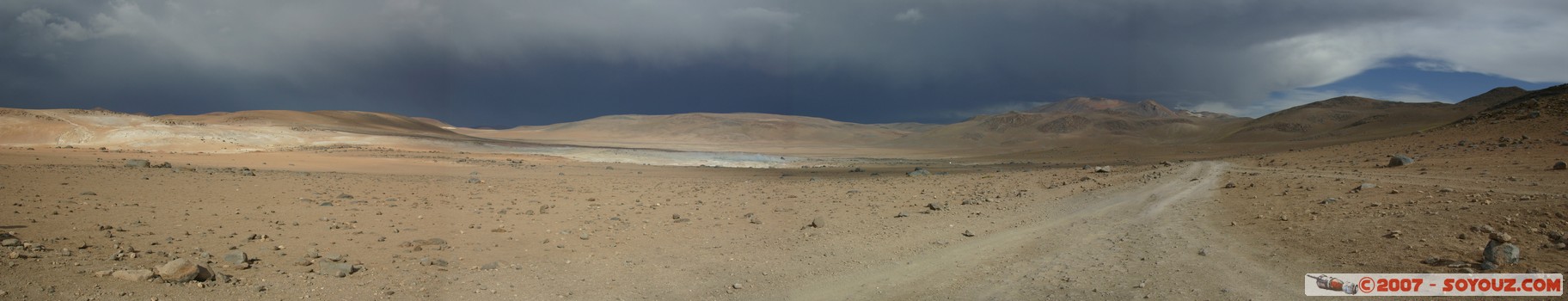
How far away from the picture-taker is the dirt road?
6.07 meters

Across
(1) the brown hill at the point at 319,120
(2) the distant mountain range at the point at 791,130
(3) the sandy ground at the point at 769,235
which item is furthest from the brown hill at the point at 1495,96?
(1) the brown hill at the point at 319,120

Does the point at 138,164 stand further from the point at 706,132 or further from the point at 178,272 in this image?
the point at 706,132

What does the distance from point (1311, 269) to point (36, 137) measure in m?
41.6

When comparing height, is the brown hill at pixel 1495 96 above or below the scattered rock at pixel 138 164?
above

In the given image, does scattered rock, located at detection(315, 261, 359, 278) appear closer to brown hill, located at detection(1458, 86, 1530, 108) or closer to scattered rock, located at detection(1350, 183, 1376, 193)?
scattered rock, located at detection(1350, 183, 1376, 193)

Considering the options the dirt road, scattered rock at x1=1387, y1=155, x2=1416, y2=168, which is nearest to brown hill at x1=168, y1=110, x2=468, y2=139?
the dirt road

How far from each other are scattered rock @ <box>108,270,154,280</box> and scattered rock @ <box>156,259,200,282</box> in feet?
0.29

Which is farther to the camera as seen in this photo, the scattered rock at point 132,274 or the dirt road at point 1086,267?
the dirt road at point 1086,267

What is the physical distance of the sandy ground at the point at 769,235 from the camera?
6.28 metres

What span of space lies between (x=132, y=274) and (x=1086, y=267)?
26.9ft

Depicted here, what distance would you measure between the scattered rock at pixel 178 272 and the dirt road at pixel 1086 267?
4970mm

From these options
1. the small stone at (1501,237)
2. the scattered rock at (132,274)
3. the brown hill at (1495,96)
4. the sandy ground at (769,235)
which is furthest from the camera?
the brown hill at (1495,96)

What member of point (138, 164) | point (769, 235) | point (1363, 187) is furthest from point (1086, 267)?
point (138, 164)

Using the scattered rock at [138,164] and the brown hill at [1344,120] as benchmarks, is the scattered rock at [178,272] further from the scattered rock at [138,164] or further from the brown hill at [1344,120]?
the brown hill at [1344,120]
